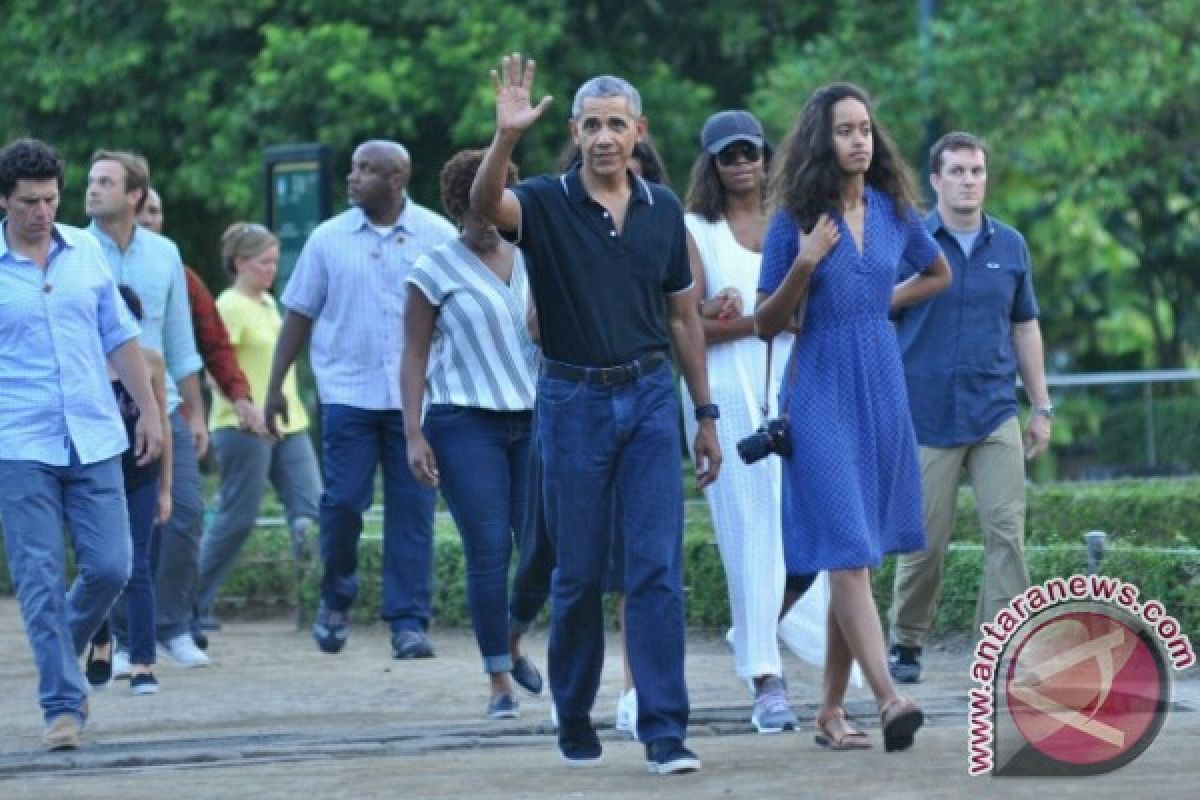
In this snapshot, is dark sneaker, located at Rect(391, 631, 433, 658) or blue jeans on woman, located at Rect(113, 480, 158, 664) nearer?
blue jeans on woman, located at Rect(113, 480, 158, 664)

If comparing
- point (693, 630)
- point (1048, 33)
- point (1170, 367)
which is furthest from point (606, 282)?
point (1170, 367)

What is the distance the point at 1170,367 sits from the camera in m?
27.5

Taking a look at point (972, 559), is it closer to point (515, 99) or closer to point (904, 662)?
point (904, 662)

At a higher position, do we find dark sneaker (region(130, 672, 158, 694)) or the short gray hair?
the short gray hair

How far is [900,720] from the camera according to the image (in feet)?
24.8

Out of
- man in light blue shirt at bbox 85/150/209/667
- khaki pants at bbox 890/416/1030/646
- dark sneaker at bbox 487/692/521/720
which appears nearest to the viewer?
dark sneaker at bbox 487/692/521/720

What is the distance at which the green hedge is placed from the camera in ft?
34.6

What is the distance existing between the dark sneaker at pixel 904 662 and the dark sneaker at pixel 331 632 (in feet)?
8.89

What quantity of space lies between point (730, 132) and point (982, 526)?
1.83m

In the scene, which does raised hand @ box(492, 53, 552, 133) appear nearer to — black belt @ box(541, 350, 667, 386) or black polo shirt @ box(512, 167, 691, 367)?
black polo shirt @ box(512, 167, 691, 367)

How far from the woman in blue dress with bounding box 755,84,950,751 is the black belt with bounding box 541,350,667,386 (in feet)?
1.48

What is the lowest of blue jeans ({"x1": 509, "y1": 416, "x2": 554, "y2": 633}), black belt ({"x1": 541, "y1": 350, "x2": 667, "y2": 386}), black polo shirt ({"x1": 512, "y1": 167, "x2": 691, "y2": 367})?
blue jeans ({"x1": 509, "y1": 416, "x2": 554, "y2": 633})

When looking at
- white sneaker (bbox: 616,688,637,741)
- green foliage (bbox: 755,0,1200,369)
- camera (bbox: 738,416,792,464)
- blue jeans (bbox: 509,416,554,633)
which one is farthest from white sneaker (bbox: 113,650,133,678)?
green foliage (bbox: 755,0,1200,369)

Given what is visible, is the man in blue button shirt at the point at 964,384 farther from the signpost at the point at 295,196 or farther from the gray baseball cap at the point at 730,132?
the signpost at the point at 295,196
